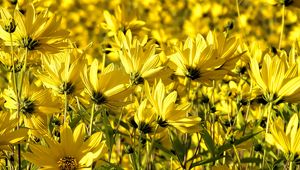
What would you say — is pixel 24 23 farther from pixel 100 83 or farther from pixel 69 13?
pixel 69 13

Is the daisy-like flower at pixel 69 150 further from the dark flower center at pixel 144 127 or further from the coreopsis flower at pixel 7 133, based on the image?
the dark flower center at pixel 144 127

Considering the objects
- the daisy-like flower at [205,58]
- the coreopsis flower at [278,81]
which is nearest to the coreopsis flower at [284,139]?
the coreopsis flower at [278,81]

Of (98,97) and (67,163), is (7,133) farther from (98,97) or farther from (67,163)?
(98,97)

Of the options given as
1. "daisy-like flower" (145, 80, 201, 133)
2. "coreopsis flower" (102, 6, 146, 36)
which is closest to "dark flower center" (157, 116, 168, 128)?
"daisy-like flower" (145, 80, 201, 133)

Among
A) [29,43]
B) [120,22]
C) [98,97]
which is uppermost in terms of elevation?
[120,22]

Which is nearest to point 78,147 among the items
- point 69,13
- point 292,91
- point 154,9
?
point 292,91

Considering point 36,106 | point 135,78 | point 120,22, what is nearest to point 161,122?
point 135,78

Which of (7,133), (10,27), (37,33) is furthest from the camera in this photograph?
(37,33)
